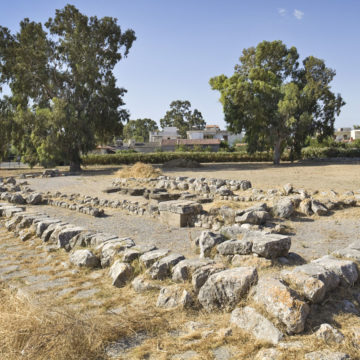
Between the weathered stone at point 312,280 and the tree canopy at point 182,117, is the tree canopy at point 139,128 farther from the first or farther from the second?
the weathered stone at point 312,280

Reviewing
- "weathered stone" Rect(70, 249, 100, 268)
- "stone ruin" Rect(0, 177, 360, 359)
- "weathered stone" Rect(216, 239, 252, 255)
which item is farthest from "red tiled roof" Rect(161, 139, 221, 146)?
"weathered stone" Rect(216, 239, 252, 255)

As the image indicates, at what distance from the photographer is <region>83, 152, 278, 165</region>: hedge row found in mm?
39250

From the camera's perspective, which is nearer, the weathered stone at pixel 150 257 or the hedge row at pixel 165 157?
the weathered stone at pixel 150 257

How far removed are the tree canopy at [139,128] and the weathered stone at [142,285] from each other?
97243 mm

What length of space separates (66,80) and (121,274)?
27783 millimetres

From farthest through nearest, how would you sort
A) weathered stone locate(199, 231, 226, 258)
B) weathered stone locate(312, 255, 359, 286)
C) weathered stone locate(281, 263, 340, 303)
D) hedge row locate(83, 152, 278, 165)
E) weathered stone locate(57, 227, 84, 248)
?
hedge row locate(83, 152, 278, 165) → weathered stone locate(57, 227, 84, 248) → weathered stone locate(199, 231, 226, 258) → weathered stone locate(312, 255, 359, 286) → weathered stone locate(281, 263, 340, 303)

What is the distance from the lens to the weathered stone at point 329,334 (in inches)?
118

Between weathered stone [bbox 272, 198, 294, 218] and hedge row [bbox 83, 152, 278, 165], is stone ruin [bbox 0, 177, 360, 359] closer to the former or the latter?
weathered stone [bbox 272, 198, 294, 218]

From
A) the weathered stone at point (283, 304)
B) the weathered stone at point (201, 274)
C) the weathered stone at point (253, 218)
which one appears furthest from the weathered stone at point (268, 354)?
the weathered stone at point (253, 218)

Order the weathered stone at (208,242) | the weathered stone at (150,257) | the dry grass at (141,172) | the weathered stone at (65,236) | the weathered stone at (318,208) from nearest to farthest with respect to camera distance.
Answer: the weathered stone at (150,257) < the weathered stone at (208,242) < the weathered stone at (65,236) < the weathered stone at (318,208) < the dry grass at (141,172)

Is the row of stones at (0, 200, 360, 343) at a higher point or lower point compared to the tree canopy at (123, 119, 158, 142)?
lower

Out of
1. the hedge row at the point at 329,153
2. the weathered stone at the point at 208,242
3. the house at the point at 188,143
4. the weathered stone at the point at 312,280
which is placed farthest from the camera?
the house at the point at 188,143

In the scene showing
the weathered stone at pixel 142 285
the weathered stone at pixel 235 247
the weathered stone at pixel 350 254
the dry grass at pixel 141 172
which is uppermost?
the dry grass at pixel 141 172

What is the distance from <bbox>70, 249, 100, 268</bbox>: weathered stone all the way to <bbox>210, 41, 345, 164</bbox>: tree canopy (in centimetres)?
2627
